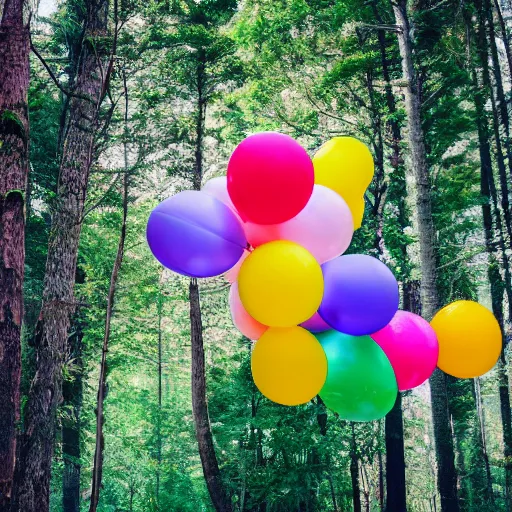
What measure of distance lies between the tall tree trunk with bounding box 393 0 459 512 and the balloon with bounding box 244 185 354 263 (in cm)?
378

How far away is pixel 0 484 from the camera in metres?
3.85

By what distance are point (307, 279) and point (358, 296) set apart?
430 millimetres

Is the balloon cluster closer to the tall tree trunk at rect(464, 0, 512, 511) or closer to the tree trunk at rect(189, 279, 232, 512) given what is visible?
the tall tree trunk at rect(464, 0, 512, 511)

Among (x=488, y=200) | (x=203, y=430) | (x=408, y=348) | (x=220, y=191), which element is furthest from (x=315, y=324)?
(x=488, y=200)

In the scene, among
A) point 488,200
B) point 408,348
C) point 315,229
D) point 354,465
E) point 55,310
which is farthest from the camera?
point 354,465

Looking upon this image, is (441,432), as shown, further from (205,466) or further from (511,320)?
(205,466)

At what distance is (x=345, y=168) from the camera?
3.82m

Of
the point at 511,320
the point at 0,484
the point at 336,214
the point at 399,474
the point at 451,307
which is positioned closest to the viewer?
the point at 336,214

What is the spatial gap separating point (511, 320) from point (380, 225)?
308cm

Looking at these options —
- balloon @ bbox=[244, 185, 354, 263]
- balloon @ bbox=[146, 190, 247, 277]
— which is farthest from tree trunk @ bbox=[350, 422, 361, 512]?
balloon @ bbox=[146, 190, 247, 277]

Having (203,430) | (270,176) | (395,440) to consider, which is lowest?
(395,440)

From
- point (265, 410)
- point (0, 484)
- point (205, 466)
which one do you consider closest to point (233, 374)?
point (265, 410)

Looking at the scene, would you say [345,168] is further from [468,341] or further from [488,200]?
[488,200]

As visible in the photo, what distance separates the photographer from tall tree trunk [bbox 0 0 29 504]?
4.18m
